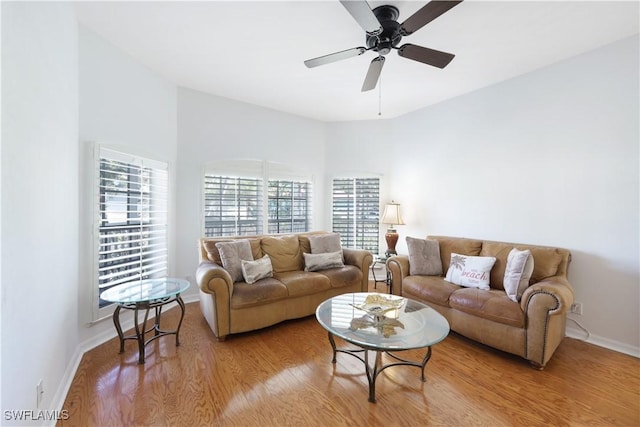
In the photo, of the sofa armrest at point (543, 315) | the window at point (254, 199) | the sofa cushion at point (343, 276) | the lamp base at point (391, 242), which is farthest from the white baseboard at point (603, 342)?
the window at point (254, 199)

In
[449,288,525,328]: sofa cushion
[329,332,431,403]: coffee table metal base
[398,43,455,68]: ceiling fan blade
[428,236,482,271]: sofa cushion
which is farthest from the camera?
[428,236,482,271]: sofa cushion

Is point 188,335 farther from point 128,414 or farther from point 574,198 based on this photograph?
point 574,198

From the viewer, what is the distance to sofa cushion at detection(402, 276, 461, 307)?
283cm

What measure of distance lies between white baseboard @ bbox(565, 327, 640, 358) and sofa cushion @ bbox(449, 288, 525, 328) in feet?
3.31

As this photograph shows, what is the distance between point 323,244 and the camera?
3693mm

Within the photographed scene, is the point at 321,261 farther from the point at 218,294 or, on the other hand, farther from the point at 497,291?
the point at 497,291

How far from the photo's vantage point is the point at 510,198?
131 inches

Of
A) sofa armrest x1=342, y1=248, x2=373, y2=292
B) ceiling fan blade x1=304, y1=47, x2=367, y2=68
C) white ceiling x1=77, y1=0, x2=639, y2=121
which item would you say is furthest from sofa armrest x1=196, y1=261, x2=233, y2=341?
white ceiling x1=77, y1=0, x2=639, y2=121

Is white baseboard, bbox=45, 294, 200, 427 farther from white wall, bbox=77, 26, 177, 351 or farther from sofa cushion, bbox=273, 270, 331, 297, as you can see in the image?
sofa cushion, bbox=273, 270, 331, 297

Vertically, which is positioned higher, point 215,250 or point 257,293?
point 215,250

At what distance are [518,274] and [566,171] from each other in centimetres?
135

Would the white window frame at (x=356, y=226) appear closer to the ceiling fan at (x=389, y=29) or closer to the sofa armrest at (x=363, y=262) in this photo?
the sofa armrest at (x=363, y=262)

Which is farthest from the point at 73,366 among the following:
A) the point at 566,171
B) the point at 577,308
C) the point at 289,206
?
the point at 566,171

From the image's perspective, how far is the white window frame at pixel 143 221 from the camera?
2.58 metres
